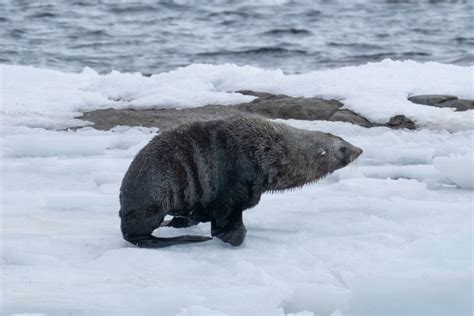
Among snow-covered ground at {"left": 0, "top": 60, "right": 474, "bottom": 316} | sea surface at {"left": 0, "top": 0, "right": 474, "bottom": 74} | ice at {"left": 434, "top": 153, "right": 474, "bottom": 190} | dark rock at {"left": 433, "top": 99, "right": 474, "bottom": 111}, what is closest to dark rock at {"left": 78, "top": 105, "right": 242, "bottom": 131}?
snow-covered ground at {"left": 0, "top": 60, "right": 474, "bottom": 316}

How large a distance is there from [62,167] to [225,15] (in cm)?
1733

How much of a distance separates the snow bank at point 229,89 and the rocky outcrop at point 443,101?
0.15 metres

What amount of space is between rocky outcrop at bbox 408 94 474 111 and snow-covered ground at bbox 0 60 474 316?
0.25 meters

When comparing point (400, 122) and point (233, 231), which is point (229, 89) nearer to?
point (400, 122)

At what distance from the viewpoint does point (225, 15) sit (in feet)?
81.5

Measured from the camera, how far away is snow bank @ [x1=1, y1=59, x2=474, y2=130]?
32.9 ft

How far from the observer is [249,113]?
32.1ft

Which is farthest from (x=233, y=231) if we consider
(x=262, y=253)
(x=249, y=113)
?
(x=249, y=113)

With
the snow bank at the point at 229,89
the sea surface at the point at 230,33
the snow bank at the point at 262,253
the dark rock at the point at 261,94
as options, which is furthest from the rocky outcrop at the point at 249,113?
the sea surface at the point at 230,33

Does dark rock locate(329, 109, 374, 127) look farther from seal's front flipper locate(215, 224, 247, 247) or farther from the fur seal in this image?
seal's front flipper locate(215, 224, 247, 247)

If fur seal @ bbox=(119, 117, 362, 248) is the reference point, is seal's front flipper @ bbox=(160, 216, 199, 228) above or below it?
below

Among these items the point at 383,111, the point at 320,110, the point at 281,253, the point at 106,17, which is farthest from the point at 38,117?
the point at 106,17

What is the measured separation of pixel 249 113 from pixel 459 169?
3060 millimetres

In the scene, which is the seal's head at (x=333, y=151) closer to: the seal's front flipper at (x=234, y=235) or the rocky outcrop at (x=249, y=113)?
the seal's front flipper at (x=234, y=235)
